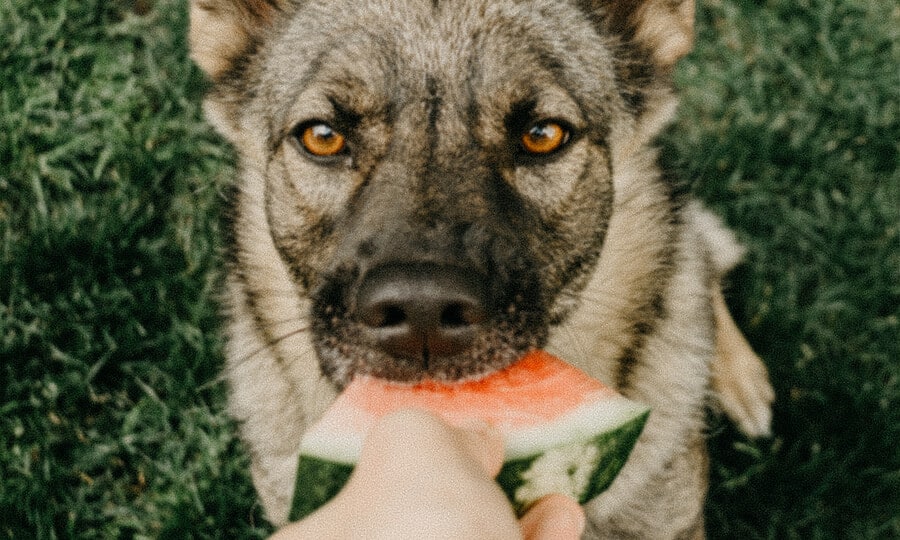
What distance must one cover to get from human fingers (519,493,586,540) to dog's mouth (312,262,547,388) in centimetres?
45

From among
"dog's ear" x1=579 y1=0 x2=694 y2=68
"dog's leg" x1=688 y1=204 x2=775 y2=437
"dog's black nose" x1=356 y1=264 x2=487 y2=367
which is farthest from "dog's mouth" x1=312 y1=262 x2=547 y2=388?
"dog's leg" x1=688 y1=204 x2=775 y2=437

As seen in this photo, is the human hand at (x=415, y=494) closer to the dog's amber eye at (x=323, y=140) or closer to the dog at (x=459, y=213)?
the dog at (x=459, y=213)

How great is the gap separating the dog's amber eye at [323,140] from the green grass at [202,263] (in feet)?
5.07

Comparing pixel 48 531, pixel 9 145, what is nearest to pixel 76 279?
pixel 9 145

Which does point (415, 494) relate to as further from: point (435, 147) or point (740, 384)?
point (740, 384)

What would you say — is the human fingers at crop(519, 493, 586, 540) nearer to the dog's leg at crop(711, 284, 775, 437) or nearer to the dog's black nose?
the dog's black nose

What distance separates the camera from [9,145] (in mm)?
4055

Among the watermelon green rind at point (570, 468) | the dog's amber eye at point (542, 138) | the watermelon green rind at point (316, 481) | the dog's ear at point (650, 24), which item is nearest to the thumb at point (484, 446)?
the watermelon green rind at point (570, 468)

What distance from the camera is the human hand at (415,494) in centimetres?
129

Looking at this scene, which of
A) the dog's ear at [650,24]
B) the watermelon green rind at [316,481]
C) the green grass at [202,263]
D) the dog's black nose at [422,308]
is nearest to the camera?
the watermelon green rind at [316,481]

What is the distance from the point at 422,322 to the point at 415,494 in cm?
74

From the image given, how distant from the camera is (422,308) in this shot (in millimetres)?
2008

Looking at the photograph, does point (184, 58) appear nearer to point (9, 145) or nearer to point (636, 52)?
point (9, 145)

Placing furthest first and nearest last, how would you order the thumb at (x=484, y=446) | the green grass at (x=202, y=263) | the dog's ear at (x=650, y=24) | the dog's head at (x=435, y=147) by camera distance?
the green grass at (x=202, y=263), the dog's ear at (x=650, y=24), the dog's head at (x=435, y=147), the thumb at (x=484, y=446)
